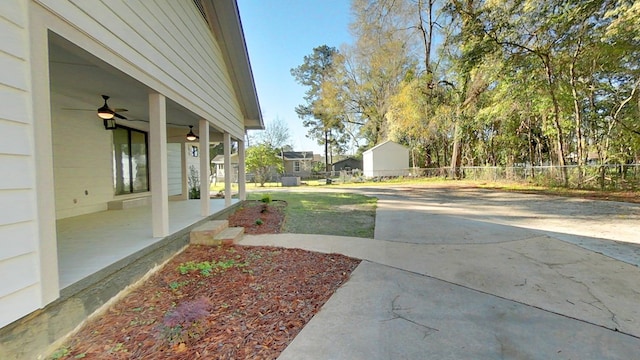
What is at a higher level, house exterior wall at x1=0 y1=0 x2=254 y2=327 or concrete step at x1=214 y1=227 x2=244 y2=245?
house exterior wall at x1=0 y1=0 x2=254 y2=327

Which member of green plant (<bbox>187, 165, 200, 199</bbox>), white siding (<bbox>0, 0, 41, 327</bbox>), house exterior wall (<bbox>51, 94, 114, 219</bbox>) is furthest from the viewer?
green plant (<bbox>187, 165, 200, 199</bbox>)

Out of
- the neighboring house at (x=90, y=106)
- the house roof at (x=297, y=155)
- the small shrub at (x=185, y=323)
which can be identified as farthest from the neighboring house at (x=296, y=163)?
the small shrub at (x=185, y=323)

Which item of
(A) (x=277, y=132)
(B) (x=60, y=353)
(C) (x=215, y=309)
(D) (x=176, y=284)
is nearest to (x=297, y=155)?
(A) (x=277, y=132)

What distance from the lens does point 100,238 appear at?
3.88 metres

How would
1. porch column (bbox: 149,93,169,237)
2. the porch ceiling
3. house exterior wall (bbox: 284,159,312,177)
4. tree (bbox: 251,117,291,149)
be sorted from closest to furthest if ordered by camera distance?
1. the porch ceiling
2. porch column (bbox: 149,93,169,237)
3. tree (bbox: 251,117,291,149)
4. house exterior wall (bbox: 284,159,312,177)

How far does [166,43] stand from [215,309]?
145 inches

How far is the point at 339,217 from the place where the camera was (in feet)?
25.6

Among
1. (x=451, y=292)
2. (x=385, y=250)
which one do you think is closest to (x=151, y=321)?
(x=451, y=292)

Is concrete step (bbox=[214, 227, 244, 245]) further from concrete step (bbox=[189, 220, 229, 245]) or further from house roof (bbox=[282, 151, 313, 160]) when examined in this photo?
house roof (bbox=[282, 151, 313, 160])

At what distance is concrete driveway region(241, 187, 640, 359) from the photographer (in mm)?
2178

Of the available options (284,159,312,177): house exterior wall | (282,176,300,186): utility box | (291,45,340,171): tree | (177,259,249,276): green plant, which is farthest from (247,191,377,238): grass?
(284,159,312,177): house exterior wall

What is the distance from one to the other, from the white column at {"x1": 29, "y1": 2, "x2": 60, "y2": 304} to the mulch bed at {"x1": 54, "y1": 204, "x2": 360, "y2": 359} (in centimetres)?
54

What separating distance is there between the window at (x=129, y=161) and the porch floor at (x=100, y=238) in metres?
1.30

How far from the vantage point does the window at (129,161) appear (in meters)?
7.02
